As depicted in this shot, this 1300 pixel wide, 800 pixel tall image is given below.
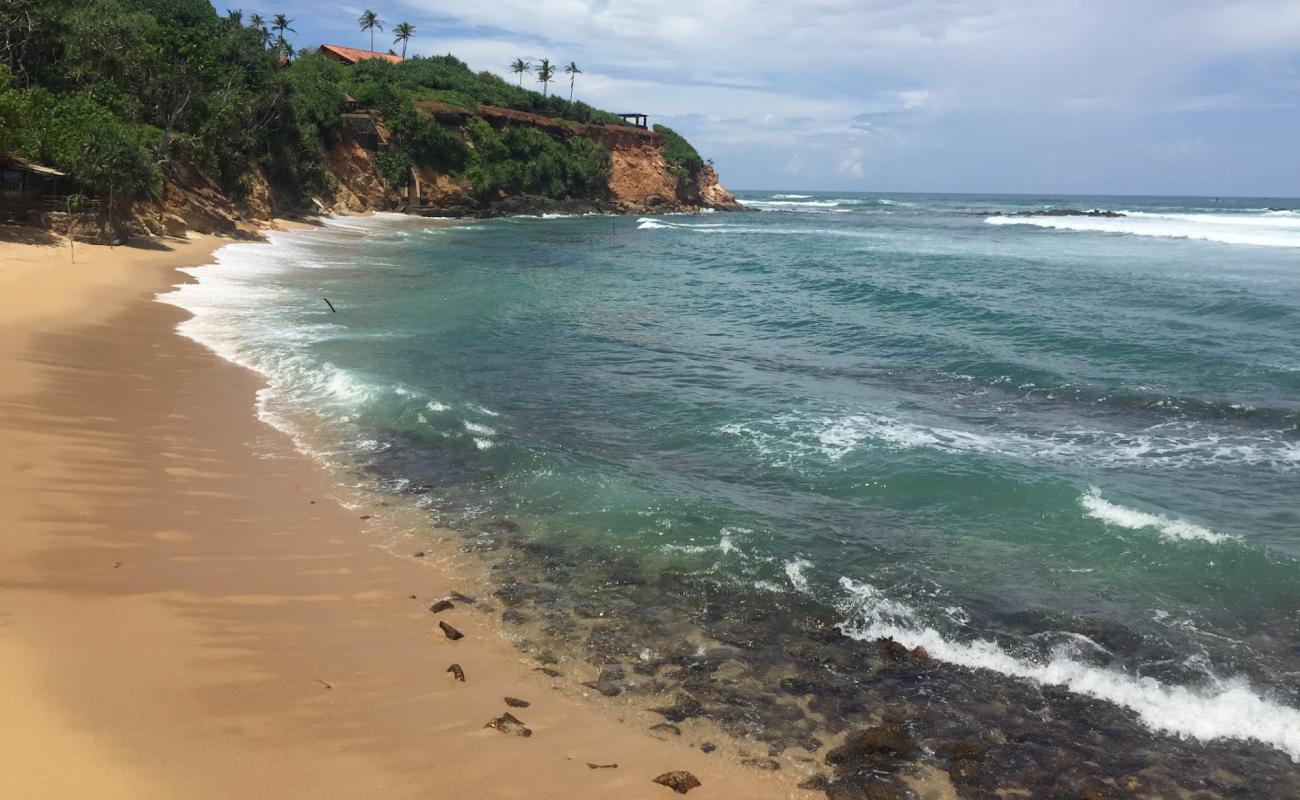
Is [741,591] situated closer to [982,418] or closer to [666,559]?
[666,559]

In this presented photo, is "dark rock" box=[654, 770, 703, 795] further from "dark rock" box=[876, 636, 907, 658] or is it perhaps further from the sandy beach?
"dark rock" box=[876, 636, 907, 658]

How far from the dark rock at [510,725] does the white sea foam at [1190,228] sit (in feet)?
184

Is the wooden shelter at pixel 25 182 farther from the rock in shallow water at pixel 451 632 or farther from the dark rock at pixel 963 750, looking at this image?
the dark rock at pixel 963 750

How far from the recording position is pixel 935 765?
214 inches

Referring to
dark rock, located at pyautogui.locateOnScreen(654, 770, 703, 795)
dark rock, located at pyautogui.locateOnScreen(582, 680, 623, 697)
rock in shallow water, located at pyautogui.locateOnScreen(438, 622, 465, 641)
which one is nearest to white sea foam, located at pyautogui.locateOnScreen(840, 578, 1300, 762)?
dark rock, located at pyautogui.locateOnScreen(582, 680, 623, 697)

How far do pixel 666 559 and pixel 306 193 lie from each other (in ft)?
159

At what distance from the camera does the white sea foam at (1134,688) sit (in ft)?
19.7

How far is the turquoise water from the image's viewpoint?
7.39 m

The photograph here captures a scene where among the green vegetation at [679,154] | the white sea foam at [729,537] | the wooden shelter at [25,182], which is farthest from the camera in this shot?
the green vegetation at [679,154]

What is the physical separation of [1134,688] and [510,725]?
16.6 feet

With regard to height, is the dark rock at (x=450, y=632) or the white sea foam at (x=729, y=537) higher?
the white sea foam at (x=729, y=537)

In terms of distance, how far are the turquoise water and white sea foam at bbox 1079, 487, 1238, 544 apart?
0.05m

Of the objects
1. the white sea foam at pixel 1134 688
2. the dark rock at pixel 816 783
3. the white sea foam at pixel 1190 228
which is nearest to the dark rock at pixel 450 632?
the dark rock at pixel 816 783

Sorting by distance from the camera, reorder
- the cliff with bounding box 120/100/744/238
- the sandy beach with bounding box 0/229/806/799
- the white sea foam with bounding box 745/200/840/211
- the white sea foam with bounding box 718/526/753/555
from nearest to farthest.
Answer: the sandy beach with bounding box 0/229/806/799 < the white sea foam with bounding box 718/526/753/555 < the cliff with bounding box 120/100/744/238 < the white sea foam with bounding box 745/200/840/211
